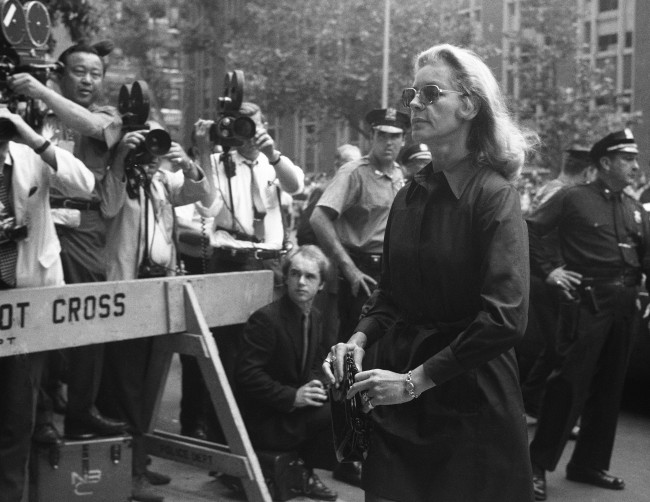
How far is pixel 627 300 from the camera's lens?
6309 millimetres

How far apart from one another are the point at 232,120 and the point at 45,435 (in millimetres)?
1866

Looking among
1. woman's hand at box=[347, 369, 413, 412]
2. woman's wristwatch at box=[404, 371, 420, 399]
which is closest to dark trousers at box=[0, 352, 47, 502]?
woman's hand at box=[347, 369, 413, 412]

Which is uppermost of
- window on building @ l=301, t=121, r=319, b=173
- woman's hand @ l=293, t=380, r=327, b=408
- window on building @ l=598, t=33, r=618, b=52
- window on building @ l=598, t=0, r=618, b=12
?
window on building @ l=598, t=0, r=618, b=12

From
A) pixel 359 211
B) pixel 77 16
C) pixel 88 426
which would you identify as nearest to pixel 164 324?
pixel 88 426

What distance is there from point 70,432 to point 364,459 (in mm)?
2692

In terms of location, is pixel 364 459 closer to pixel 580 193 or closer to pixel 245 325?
pixel 245 325

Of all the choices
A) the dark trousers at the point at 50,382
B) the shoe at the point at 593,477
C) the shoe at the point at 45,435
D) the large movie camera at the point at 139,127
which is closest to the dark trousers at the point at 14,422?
the shoe at the point at 45,435

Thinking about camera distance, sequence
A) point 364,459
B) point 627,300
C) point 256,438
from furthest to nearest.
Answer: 1. point 627,300
2. point 256,438
3. point 364,459

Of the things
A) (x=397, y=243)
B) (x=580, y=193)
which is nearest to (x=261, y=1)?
(x=580, y=193)

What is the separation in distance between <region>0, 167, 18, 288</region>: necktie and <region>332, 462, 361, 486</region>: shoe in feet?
7.37

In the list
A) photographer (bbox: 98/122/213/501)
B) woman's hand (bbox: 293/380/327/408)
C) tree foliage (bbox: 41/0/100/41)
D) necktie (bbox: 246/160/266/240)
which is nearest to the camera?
photographer (bbox: 98/122/213/501)

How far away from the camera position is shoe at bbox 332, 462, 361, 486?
6227 millimetres

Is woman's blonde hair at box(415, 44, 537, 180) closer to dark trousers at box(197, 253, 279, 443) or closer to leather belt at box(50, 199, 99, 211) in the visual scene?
leather belt at box(50, 199, 99, 211)

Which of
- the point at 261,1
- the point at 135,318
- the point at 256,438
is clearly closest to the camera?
the point at 135,318
